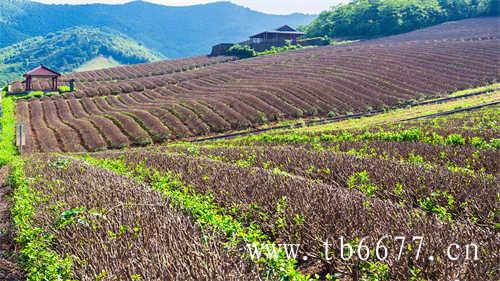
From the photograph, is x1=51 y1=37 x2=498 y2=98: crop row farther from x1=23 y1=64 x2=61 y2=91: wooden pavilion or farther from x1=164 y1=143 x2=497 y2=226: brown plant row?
x1=164 y1=143 x2=497 y2=226: brown plant row

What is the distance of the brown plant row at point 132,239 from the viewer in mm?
5262

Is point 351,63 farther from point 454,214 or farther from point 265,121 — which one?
point 454,214

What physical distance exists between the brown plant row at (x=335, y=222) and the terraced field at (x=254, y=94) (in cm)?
2427

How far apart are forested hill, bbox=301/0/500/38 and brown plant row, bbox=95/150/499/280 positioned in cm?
9819

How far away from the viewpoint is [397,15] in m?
100

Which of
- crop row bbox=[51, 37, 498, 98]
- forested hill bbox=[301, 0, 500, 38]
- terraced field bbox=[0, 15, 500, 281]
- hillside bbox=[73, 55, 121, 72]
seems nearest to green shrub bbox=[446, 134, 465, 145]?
terraced field bbox=[0, 15, 500, 281]

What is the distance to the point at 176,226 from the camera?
6.75 m

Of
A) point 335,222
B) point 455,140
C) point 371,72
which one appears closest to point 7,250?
point 335,222

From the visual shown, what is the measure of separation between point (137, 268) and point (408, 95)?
37938mm

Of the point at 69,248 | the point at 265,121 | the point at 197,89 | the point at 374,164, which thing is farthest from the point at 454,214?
the point at 197,89

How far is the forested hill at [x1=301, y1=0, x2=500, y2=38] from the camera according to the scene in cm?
10038

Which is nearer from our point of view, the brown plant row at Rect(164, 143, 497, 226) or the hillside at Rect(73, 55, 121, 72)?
the brown plant row at Rect(164, 143, 497, 226)

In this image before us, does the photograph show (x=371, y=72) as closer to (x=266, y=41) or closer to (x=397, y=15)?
(x=266, y=41)

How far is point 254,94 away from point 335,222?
1437 inches
